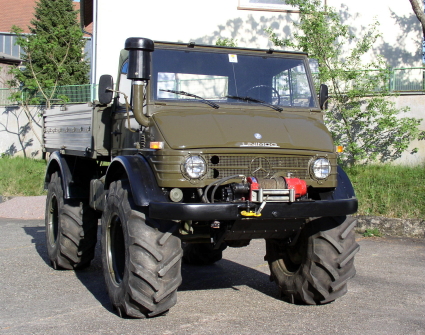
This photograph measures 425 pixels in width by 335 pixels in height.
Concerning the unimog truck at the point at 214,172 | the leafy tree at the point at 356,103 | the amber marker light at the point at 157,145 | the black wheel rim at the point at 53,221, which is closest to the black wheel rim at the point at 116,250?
the unimog truck at the point at 214,172

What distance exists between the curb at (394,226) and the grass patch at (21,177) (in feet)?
28.7

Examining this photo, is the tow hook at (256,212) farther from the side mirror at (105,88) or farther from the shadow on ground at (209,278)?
the side mirror at (105,88)

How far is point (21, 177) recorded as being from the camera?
16.5 m

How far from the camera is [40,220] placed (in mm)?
12617

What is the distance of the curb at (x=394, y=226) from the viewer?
32.4ft

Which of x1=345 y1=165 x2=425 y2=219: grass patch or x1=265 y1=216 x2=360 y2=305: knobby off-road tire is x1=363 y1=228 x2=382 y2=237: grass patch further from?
x1=265 y1=216 x2=360 y2=305: knobby off-road tire

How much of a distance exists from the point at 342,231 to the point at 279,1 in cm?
1475

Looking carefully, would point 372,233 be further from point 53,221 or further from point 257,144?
point 257,144

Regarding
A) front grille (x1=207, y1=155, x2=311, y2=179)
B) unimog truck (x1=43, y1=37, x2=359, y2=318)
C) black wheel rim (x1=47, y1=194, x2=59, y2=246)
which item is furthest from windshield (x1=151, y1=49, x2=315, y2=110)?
black wheel rim (x1=47, y1=194, x2=59, y2=246)

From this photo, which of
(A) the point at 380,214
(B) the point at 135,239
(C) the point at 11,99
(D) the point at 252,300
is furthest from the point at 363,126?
(C) the point at 11,99

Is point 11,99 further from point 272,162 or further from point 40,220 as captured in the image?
point 272,162

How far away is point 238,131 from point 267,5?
14.6m

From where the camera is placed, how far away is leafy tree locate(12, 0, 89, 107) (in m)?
20.0

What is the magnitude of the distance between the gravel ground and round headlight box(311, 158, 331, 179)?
8.95 m
